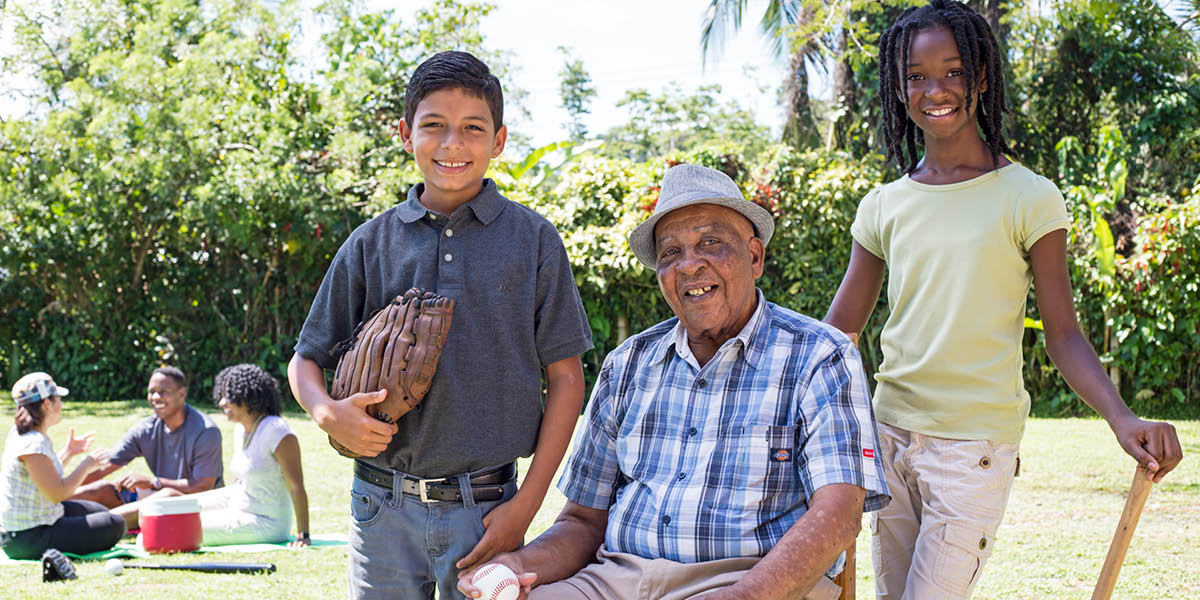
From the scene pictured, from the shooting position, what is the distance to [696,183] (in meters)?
2.66

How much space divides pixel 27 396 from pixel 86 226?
8.71m

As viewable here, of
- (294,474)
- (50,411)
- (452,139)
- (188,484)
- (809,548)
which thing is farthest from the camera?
(188,484)

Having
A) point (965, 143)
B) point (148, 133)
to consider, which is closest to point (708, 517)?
point (965, 143)

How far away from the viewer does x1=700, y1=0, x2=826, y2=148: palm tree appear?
1418cm

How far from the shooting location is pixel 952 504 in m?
2.61

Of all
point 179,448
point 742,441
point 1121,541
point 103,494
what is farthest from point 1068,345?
point 103,494

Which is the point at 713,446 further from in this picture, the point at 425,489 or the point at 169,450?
the point at 169,450

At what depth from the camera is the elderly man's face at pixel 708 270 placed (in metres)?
2.64

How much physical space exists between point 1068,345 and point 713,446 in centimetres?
94

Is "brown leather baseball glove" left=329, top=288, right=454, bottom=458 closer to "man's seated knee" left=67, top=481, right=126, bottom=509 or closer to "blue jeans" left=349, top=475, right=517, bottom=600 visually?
"blue jeans" left=349, top=475, right=517, bottom=600

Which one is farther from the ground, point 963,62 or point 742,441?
point 963,62

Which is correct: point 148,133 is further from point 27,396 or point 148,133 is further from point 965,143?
point 965,143

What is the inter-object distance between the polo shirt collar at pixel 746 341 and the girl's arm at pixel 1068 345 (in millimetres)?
639

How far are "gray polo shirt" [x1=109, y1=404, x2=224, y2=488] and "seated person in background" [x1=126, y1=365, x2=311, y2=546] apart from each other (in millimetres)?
324
